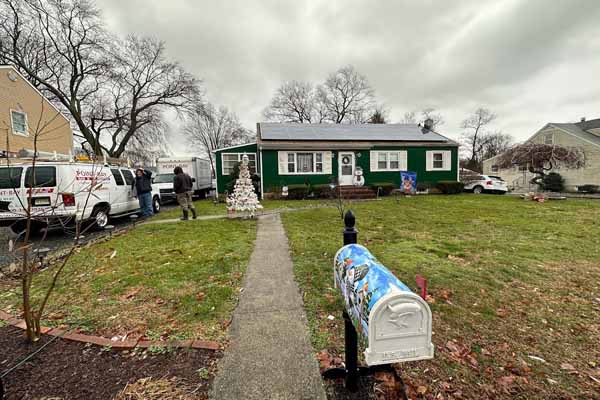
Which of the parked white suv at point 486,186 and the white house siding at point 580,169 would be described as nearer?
the parked white suv at point 486,186

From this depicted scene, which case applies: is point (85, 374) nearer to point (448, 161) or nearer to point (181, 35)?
point (181, 35)

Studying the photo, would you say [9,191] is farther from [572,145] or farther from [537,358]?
[572,145]

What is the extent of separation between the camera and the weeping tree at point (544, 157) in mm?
14915

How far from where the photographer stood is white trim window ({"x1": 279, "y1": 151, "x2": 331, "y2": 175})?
51.2ft

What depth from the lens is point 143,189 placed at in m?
9.00

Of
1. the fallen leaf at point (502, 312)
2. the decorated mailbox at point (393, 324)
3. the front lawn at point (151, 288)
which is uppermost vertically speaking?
the decorated mailbox at point (393, 324)

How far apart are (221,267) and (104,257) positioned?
2.41 m

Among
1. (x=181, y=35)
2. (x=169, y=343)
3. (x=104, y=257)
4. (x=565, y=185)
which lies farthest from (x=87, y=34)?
(x=565, y=185)

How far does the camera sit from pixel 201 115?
27.9m

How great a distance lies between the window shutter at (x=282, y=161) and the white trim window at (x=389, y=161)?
18.7 feet

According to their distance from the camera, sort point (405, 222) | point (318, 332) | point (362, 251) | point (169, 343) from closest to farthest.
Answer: point (362, 251) → point (169, 343) → point (318, 332) → point (405, 222)

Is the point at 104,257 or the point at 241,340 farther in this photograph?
the point at 104,257

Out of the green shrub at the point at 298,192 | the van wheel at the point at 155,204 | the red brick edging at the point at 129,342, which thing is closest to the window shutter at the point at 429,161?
the green shrub at the point at 298,192

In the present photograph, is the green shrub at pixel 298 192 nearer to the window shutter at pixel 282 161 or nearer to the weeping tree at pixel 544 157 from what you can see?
the window shutter at pixel 282 161
